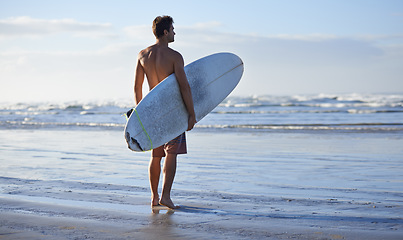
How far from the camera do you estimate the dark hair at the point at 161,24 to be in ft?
12.9

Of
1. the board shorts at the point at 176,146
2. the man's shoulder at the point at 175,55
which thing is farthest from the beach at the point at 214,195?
the man's shoulder at the point at 175,55

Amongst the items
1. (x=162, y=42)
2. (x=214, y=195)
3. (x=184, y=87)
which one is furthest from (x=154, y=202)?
(x=162, y=42)

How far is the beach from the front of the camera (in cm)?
313

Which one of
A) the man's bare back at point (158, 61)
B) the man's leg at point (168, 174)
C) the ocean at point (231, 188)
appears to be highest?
the man's bare back at point (158, 61)

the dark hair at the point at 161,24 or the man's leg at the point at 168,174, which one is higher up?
the dark hair at the point at 161,24

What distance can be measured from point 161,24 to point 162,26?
0.02 metres

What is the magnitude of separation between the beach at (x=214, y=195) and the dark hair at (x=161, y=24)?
1.51m

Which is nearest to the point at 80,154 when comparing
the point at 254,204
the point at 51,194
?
the point at 51,194

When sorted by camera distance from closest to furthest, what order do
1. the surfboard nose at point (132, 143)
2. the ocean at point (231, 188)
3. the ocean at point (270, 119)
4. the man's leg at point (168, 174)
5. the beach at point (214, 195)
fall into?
the beach at point (214, 195), the ocean at point (231, 188), the surfboard nose at point (132, 143), the man's leg at point (168, 174), the ocean at point (270, 119)

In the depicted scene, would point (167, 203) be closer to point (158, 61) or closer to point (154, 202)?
point (154, 202)

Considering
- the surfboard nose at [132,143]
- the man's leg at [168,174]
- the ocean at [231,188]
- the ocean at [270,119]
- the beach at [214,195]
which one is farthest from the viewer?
the ocean at [270,119]

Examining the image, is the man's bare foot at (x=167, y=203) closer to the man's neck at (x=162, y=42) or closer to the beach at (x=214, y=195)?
the beach at (x=214, y=195)

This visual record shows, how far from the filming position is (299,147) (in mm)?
8977

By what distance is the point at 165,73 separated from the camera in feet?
13.1
